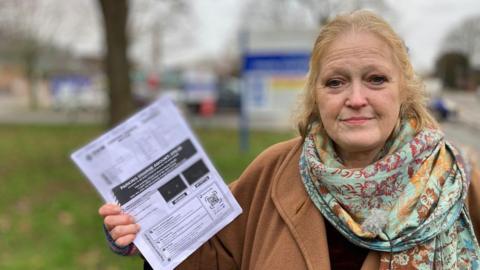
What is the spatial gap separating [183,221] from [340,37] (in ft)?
2.59

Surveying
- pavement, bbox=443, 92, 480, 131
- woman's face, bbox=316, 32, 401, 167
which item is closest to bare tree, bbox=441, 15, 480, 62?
pavement, bbox=443, 92, 480, 131

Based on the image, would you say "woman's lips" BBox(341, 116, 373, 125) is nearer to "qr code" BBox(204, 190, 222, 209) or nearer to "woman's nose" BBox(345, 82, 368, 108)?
"woman's nose" BBox(345, 82, 368, 108)

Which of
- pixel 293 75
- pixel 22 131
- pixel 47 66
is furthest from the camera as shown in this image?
pixel 47 66

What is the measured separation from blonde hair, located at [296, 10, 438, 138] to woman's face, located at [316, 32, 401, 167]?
0.03m

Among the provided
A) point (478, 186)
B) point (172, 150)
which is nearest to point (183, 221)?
point (172, 150)

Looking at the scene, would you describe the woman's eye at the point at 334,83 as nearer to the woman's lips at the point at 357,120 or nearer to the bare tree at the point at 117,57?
the woman's lips at the point at 357,120

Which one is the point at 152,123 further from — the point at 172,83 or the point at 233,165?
the point at 172,83

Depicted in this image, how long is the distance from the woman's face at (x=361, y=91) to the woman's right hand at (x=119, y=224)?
0.71m

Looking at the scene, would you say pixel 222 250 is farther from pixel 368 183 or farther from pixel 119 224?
pixel 368 183

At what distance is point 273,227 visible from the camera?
5.35ft

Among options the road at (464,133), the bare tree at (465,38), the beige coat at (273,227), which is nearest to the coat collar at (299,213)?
the beige coat at (273,227)

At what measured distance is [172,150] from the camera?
1.63 meters

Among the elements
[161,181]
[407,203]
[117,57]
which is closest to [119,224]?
[161,181]

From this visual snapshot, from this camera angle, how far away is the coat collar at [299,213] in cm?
154
